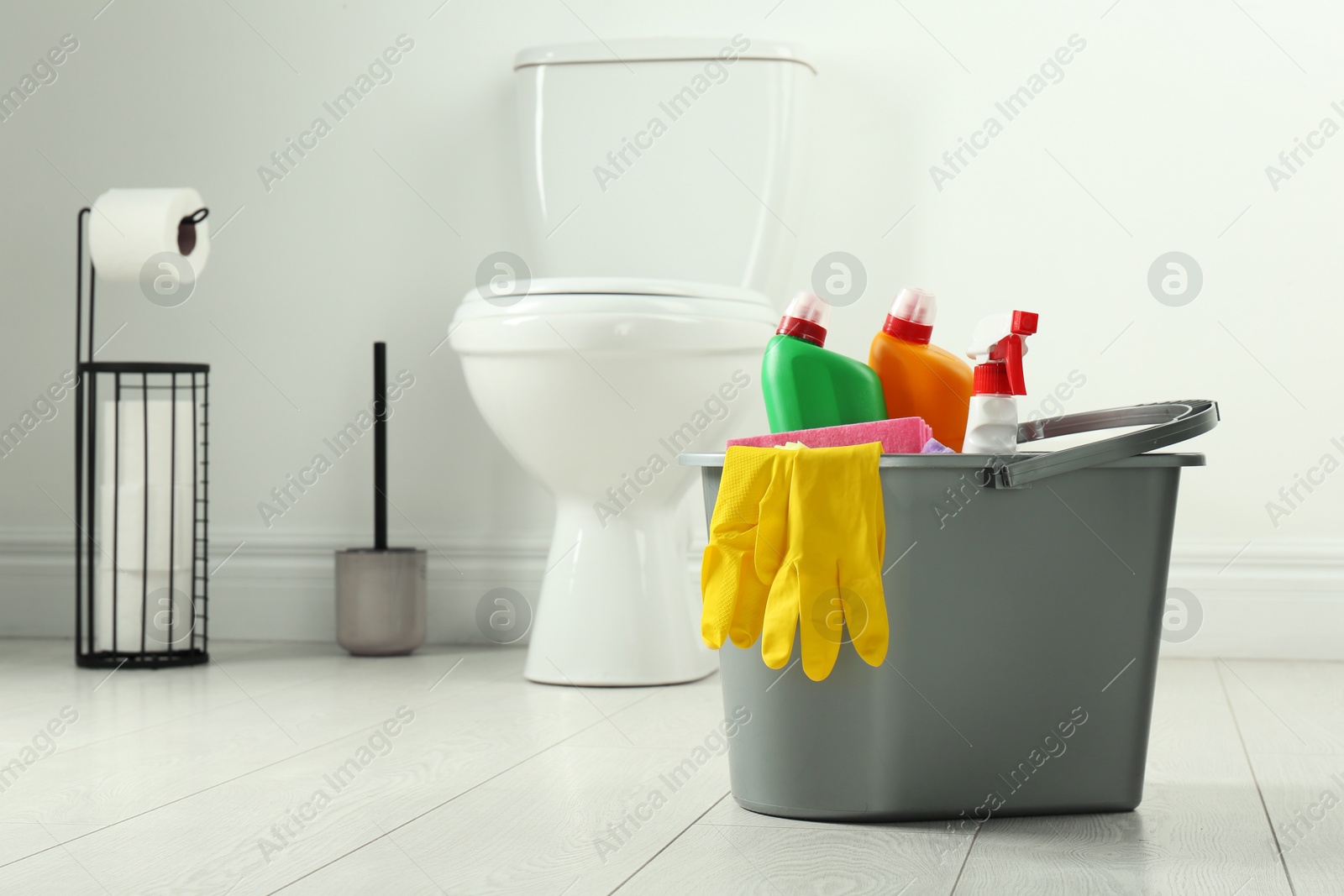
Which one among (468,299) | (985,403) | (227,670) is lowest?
(227,670)

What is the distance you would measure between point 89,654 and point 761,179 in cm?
114

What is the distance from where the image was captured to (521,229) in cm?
194

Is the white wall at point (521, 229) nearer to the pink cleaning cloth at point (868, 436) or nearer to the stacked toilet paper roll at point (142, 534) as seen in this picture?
the stacked toilet paper roll at point (142, 534)

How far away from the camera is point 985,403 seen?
0.91m

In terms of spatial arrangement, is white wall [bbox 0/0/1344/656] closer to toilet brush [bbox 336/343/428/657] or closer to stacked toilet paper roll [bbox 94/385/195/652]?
toilet brush [bbox 336/343/428/657]

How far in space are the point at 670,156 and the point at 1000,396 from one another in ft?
3.35

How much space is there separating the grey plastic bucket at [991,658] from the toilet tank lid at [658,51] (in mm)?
1079

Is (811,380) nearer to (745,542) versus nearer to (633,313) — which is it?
(745,542)

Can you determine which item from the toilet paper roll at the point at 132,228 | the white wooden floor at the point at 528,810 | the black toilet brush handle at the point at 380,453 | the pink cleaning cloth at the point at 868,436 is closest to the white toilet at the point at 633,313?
the white wooden floor at the point at 528,810

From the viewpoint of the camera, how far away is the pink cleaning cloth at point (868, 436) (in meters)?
0.89

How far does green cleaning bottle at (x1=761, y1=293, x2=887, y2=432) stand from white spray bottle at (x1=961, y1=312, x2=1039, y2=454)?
0.27 feet

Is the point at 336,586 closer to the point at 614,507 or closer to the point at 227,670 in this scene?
the point at 227,670

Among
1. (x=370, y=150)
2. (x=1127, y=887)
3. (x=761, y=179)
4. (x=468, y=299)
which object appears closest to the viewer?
(x=1127, y=887)

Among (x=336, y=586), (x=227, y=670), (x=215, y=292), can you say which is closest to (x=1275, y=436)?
(x=336, y=586)
